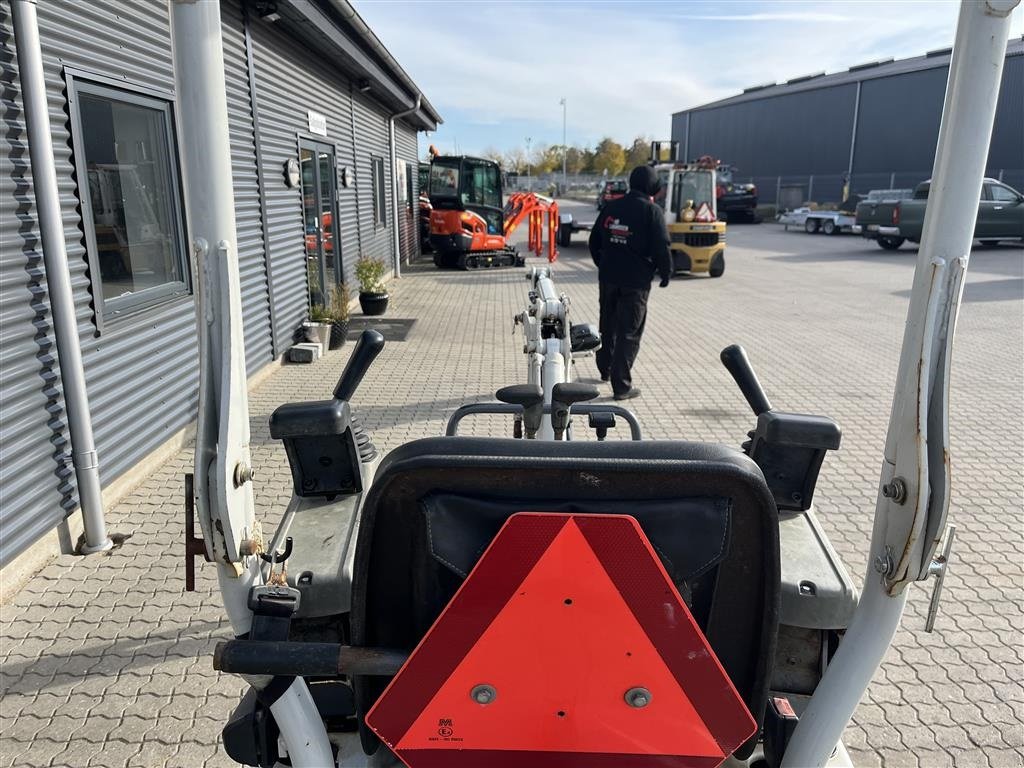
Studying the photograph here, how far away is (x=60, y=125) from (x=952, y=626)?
212 inches

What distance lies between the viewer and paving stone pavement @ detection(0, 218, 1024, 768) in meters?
2.75

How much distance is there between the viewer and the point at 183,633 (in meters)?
3.31

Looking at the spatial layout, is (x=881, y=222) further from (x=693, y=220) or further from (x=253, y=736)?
(x=253, y=736)

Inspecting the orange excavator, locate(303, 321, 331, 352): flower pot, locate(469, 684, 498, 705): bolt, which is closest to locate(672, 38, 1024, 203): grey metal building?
the orange excavator

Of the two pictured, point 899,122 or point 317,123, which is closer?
point 317,123

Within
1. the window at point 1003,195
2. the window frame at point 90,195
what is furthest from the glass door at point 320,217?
the window at point 1003,195

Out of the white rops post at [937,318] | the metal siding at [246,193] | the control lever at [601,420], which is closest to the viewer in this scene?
the white rops post at [937,318]

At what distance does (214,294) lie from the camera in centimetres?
125

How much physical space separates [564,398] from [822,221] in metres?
30.6

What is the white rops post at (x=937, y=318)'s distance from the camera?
115 cm

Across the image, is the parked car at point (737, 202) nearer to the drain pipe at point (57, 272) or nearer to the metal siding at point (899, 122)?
the metal siding at point (899, 122)

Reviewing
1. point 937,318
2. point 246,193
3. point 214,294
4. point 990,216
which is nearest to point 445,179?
point 246,193

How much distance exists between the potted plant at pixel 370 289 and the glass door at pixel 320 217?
434mm

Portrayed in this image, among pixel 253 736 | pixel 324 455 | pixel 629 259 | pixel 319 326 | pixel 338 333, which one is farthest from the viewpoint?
pixel 338 333
